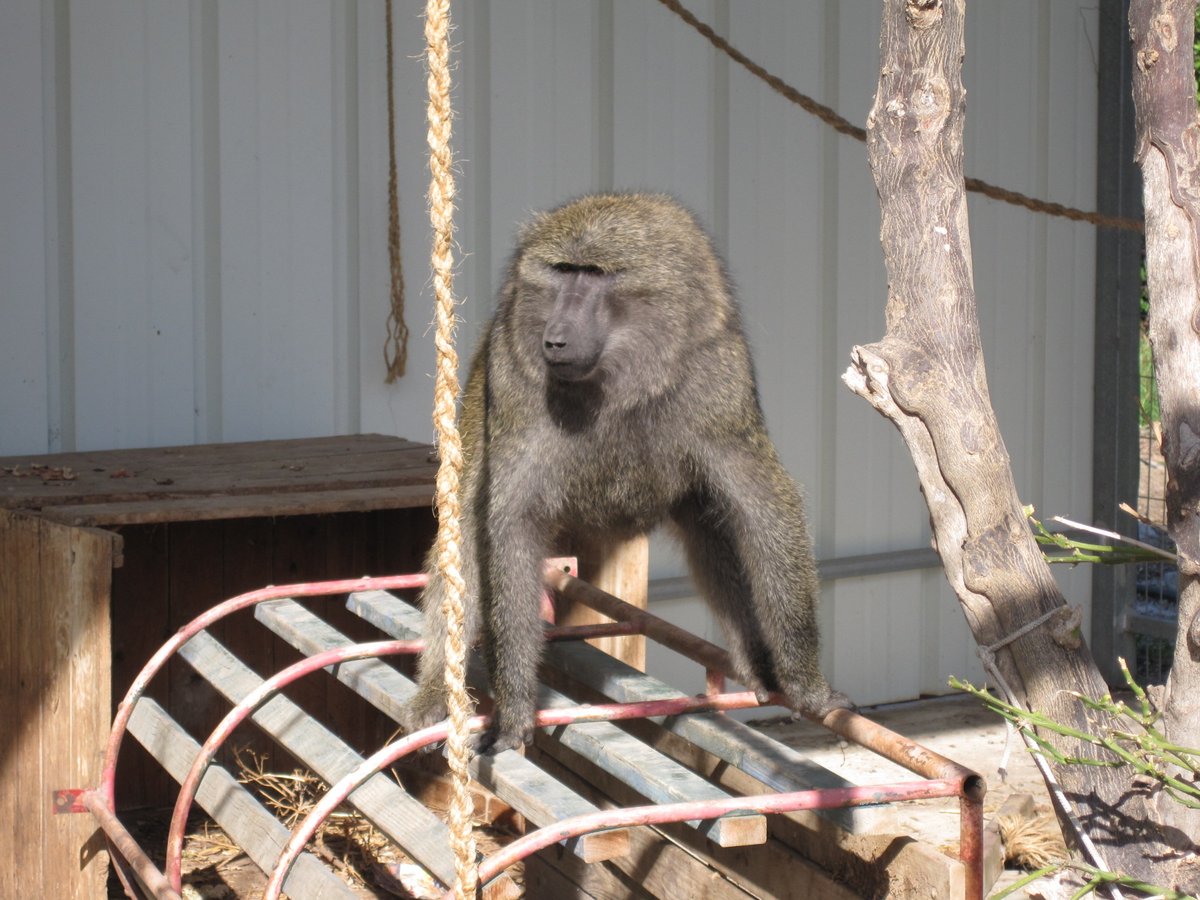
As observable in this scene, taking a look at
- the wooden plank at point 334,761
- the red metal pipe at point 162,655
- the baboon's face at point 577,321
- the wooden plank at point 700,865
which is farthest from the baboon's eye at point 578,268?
the wooden plank at point 700,865

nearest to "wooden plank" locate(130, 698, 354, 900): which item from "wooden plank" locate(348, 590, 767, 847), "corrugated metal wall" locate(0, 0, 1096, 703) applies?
"wooden plank" locate(348, 590, 767, 847)

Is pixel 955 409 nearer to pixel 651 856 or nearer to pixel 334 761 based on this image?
pixel 334 761

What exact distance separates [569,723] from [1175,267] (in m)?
1.40

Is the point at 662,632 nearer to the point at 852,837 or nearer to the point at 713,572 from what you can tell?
the point at 713,572

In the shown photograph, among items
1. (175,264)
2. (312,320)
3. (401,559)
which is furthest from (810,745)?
(175,264)

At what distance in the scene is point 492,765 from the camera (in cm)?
268

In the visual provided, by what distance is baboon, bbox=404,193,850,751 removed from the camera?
297 centimetres

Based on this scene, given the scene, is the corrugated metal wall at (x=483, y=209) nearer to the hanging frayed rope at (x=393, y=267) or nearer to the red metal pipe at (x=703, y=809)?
the hanging frayed rope at (x=393, y=267)

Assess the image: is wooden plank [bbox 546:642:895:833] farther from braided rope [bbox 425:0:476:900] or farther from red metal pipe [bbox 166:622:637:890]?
braided rope [bbox 425:0:476:900]

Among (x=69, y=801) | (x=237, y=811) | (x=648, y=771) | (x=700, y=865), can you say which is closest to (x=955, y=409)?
(x=648, y=771)

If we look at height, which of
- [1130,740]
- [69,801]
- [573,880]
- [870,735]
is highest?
[1130,740]

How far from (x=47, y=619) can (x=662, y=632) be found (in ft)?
4.67

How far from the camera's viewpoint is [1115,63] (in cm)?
660

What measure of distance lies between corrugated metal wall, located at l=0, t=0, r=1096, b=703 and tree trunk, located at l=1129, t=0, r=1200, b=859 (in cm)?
308
